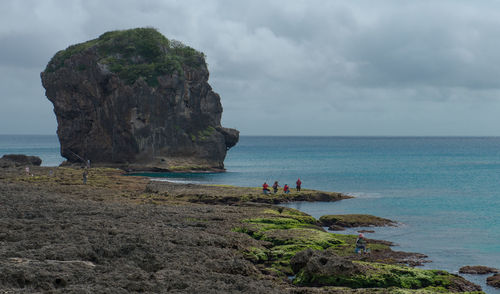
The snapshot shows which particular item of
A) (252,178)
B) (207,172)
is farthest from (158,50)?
(252,178)

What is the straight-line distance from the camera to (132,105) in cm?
9731

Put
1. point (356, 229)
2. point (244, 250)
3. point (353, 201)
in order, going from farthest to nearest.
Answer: point (353, 201), point (356, 229), point (244, 250)

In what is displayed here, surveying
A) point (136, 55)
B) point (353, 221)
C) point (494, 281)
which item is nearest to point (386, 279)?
point (494, 281)

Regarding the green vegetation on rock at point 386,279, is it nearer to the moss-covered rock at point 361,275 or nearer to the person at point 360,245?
the moss-covered rock at point 361,275

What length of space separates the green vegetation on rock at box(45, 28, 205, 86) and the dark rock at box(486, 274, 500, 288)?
82.8 m

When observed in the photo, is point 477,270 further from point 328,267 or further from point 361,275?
point 328,267

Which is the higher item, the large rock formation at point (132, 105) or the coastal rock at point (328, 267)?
the large rock formation at point (132, 105)

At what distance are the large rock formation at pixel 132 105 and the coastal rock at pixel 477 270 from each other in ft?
247

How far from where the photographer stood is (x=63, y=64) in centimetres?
10081

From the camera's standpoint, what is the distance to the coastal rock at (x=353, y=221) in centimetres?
4125

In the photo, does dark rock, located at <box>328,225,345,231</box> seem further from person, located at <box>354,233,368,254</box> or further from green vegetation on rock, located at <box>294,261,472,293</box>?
green vegetation on rock, located at <box>294,261,472,293</box>

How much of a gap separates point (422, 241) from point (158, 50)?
261 feet

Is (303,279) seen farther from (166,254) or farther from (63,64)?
(63,64)

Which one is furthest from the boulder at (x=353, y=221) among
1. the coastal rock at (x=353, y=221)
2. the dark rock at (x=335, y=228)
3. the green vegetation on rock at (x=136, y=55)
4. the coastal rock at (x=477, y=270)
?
the green vegetation on rock at (x=136, y=55)
